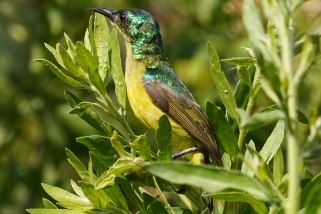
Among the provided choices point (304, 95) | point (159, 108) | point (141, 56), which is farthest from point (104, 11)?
point (304, 95)

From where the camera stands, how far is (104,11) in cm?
450

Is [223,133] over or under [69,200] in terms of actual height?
over

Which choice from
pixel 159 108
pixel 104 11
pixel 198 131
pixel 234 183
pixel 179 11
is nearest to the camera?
pixel 234 183

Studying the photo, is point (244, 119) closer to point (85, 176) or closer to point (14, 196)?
point (85, 176)

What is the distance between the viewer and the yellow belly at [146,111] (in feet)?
12.9

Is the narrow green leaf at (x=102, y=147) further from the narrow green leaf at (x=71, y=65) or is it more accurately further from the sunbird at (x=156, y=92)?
the sunbird at (x=156, y=92)

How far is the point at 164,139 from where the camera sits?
2.37 m

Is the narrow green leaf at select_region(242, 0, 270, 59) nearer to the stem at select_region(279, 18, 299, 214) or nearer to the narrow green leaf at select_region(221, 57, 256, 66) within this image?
the stem at select_region(279, 18, 299, 214)

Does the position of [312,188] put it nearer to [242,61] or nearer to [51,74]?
[242,61]

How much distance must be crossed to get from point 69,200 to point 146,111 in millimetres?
1602

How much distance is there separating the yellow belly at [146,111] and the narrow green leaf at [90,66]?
50.6 inches

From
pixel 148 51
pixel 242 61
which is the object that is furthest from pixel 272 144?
pixel 148 51

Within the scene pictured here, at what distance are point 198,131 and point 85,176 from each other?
144cm

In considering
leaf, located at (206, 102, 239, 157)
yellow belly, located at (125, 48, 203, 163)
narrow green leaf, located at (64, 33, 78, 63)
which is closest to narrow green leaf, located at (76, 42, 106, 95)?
narrow green leaf, located at (64, 33, 78, 63)
